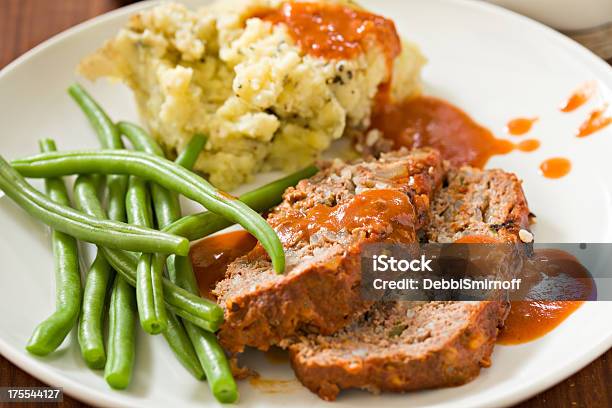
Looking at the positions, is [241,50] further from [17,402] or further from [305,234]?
[17,402]

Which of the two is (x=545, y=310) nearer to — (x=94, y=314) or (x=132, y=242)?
(x=132, y=242)

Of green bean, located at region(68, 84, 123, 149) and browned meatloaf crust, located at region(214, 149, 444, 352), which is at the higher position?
browned meatloaf crust, located at region(214, 149, 444, 352)

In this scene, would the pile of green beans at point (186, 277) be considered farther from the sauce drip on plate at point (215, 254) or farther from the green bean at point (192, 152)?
the sauce drip on plate at point (215, 254)

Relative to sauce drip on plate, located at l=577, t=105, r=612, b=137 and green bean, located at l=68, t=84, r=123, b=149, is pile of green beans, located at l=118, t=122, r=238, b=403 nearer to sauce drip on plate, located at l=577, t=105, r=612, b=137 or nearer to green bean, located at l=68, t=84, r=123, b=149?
green bean, located at l=68, t=84, r=123, b=149

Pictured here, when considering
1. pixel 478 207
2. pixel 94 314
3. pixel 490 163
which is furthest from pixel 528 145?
pixel 94 314

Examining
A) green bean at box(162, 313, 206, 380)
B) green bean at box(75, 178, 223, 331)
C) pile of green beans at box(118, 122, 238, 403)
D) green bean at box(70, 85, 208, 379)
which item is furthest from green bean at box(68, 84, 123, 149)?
green bean at box(162, 313, 206, 380)

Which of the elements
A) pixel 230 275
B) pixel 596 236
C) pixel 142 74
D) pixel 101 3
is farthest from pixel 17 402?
pixel 101 3
